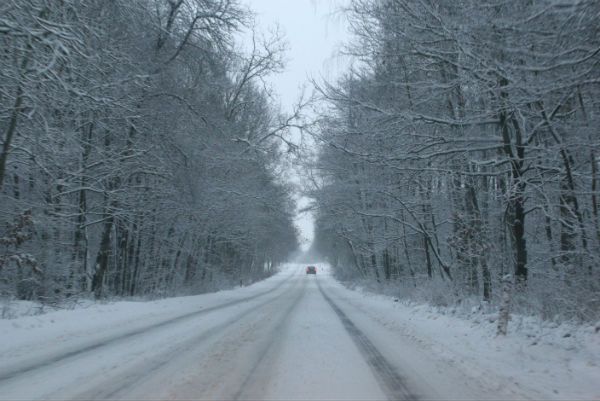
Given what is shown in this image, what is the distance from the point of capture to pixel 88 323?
11.5m

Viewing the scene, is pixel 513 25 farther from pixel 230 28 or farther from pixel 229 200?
pixel 229 200

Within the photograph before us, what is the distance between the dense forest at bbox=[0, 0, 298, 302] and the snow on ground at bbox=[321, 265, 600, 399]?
7770 millimetres

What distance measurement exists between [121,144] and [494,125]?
1277cm

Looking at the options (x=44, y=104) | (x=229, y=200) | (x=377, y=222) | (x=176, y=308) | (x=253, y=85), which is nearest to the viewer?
(x=44, y=104)

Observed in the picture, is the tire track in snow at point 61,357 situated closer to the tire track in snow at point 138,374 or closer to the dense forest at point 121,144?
the tire track in snow at point 138,374

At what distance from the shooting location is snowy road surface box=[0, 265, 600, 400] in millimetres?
5574

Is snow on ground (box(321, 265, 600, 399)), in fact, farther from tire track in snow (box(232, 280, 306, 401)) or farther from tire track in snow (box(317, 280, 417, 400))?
tire track in snow (box(232, 280, 306, 401))

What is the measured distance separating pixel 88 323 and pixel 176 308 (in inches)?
225

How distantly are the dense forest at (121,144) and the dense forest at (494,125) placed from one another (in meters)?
5.54

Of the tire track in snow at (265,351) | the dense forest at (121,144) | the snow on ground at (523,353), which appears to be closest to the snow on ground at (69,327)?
the dense forest at (121,144)

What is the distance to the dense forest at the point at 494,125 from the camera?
6582 millimetres

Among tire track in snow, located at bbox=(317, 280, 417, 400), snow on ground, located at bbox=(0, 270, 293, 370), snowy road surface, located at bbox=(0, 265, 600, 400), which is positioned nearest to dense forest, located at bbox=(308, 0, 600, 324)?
tire track in snow, located at bbox=(317, 280, 417, 400)

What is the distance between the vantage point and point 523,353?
25.0ft

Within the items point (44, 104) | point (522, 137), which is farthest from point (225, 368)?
point (522, 137)
